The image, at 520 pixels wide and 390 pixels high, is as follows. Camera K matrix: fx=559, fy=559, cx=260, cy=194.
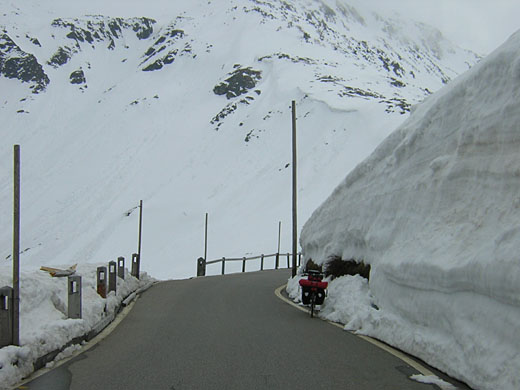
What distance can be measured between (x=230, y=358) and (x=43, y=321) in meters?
2.82

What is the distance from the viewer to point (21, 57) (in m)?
138

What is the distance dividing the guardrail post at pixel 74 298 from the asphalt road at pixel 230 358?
2.28 feet

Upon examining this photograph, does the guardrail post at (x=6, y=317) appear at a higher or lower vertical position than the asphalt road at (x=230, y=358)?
higher

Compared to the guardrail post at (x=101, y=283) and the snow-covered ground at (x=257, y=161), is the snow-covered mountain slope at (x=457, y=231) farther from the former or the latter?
the guardrail post at (x=101, y=283)

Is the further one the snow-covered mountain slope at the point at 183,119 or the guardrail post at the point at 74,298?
the snow-covered mountain slope at the point at 183,119

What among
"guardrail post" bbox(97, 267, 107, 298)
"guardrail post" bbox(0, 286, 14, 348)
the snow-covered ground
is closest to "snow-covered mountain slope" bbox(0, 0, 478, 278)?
the snow-covered ground

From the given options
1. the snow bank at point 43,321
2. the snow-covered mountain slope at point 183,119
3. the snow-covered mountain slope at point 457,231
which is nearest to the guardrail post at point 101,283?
the snow bank at point 43,321

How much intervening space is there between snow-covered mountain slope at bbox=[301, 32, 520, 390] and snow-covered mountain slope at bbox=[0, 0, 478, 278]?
30.4 metres

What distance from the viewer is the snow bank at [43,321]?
6004mm

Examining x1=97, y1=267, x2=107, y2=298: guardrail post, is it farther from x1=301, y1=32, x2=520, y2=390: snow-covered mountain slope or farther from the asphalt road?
x1=301, y1=32, x2=520, y2=390: snow-covered mountain slope

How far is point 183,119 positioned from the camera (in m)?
96.4

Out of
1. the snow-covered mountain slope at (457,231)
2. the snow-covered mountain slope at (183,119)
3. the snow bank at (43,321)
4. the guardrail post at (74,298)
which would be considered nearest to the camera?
the snow-covered mountain slope at (457,231)

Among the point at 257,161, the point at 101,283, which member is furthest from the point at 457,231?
the point at 257,161

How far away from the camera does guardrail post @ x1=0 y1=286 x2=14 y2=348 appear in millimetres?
6250
